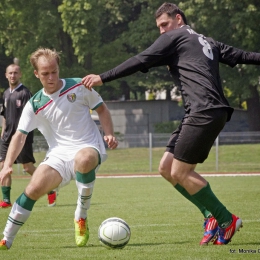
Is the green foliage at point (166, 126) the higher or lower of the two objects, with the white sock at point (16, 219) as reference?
lower

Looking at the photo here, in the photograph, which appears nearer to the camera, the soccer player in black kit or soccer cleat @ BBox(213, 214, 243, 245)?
the soccer player in black kit

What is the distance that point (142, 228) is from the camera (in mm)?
8508

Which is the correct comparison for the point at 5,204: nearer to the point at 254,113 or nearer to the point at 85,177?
the point at 85,177

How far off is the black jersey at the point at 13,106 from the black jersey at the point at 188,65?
5950mm

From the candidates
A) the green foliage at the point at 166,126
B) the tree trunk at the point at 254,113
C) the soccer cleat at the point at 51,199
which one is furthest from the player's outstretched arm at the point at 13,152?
the tree trunk at the point at 254,113

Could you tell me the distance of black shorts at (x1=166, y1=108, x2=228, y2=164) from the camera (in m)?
6.55

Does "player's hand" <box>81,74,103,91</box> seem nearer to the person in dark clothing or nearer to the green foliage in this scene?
the person in dark clothing

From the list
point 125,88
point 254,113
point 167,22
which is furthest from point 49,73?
point 125,88

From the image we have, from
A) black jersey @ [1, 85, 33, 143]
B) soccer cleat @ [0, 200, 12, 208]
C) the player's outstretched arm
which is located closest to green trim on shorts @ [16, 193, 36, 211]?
the player's outstretched arm

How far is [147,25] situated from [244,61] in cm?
2953

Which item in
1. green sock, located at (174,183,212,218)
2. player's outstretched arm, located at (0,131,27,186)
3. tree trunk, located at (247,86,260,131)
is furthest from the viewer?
tree trunk, located at (247,86,260,131)

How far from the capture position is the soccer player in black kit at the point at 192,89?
21.4 ft

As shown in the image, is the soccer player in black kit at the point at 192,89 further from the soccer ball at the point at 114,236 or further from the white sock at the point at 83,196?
the white sock at the point at 83,196

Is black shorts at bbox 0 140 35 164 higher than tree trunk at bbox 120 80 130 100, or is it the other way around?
black shorts at bbox 0 140 35 164
